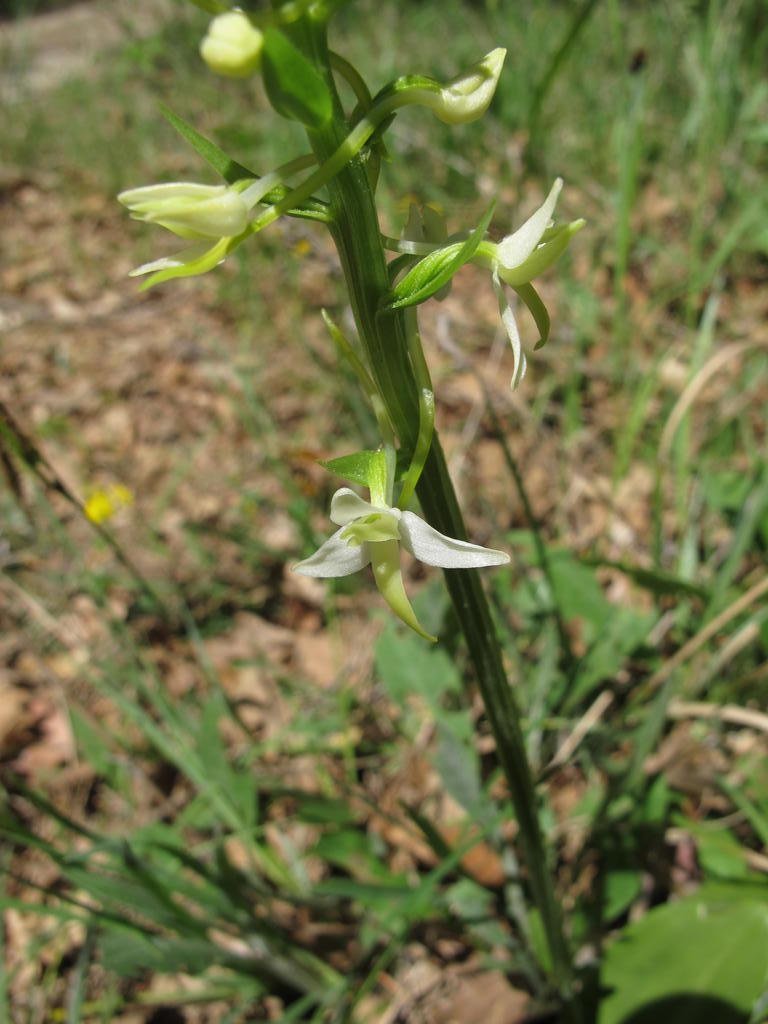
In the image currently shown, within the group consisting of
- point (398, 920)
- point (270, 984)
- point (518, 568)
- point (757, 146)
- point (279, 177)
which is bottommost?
point (270, 984)

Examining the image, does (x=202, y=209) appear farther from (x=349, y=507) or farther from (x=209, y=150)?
(x=349, y=507)

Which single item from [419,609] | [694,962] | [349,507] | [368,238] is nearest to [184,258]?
[368,238]

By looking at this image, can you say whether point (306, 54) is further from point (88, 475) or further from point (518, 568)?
point (88, 475)

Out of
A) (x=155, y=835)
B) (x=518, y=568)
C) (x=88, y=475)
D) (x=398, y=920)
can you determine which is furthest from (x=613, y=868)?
(x=88, y=475)

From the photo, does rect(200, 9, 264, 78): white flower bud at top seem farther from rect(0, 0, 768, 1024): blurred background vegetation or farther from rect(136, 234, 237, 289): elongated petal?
rect(0, 0, 768, 1024): blurred background vegetation

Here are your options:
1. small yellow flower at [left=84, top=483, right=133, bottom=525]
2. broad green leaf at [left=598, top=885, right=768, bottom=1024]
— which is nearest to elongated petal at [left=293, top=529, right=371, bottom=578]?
broad green leaf at [left=598, top=885, right=768, bottom=1024]

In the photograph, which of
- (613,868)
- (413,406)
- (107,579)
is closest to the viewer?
(413,406)
